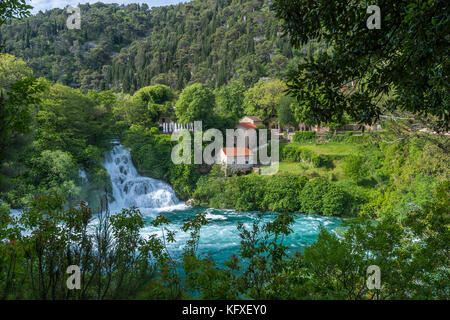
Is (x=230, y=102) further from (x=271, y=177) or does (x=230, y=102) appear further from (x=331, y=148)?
(x=271, y=177)

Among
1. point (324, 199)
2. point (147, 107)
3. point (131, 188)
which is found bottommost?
point (324, 199)

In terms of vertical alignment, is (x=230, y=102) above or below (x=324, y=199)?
above

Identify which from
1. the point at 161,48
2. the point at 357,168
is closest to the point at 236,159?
the point at 357,168

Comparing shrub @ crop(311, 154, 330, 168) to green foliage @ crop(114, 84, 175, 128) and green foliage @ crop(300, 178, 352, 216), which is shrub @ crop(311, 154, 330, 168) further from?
green foliage @ crop(114, 84, 175, 128)

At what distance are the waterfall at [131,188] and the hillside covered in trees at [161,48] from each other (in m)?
37.2

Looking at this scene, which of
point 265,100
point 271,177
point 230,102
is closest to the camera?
point 271,177

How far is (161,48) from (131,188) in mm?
77027

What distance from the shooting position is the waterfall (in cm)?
1983

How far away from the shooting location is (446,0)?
2393mm

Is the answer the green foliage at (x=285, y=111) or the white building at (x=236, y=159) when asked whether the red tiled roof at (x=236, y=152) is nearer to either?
the white building at (x=236, y=159)

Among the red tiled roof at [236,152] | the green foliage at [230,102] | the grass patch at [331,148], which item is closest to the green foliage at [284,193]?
the red tiled roof at [236,152]

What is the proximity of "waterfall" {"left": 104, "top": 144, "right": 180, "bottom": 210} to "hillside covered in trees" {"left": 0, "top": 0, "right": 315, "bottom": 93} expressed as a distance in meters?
37.2

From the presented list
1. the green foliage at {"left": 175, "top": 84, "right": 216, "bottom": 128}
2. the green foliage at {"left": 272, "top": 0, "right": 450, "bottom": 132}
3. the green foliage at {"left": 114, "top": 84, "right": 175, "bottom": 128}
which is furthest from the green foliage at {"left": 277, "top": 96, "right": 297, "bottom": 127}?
the green foliage at {"left": 272, "top": 0, "right": 450, "bottom": 132}

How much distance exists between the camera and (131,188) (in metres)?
20.3
